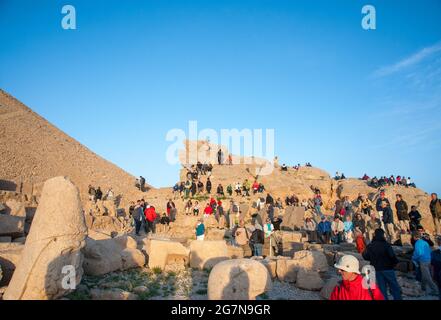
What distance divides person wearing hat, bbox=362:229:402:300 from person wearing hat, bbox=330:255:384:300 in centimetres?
284

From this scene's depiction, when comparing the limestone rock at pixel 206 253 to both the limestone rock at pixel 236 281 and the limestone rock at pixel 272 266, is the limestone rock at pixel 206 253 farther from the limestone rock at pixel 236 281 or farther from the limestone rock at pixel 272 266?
the limestone rock at pixel 236 281

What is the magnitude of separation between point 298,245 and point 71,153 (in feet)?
160

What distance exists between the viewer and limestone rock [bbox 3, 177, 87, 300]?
606cm

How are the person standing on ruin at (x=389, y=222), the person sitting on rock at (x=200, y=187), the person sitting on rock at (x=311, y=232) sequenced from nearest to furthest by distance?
the person standing on ruin at (x=389, y=222)
the person sitting on rock at (x=311, y=232)
the person sitting on rock at (x=200, y=187)

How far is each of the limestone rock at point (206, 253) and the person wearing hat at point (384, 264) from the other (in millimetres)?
4420

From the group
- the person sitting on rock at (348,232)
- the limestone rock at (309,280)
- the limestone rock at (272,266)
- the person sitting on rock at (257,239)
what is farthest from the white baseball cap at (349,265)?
the person sitting on rock at (348,232)

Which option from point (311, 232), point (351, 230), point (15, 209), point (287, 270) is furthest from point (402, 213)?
point (15, 209)

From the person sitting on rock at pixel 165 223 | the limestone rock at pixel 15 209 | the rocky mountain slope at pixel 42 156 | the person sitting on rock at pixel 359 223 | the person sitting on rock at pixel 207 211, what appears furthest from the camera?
the rocky mountain slope at pixel 42 156

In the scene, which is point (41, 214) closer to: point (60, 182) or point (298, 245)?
point (60, 182)

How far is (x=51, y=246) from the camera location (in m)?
6.28

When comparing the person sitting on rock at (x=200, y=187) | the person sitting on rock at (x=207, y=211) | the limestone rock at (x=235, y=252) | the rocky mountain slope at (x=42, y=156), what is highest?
the rocky mountain slope at (x=42, y=156)

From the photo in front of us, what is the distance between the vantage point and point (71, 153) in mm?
54094

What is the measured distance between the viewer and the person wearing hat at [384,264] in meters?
6.72
